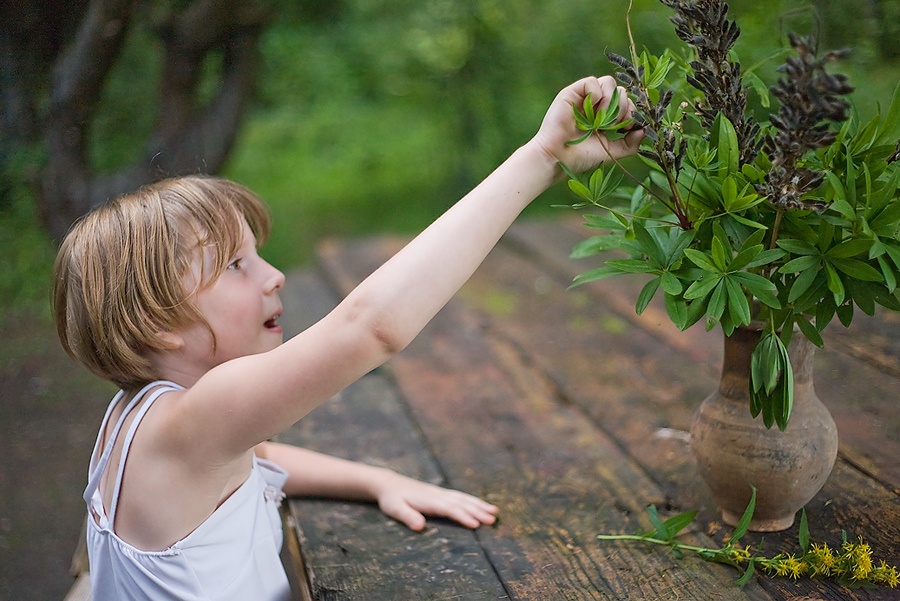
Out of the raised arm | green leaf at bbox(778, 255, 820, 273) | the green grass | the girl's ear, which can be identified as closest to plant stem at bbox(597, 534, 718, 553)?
green leaf at bbox(778, 255, 820, 273)

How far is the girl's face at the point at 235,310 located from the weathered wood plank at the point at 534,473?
590 millimetres

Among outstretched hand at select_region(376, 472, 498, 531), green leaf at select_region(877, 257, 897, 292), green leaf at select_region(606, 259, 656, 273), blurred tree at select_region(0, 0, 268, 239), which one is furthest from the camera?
blurred tree at select_region(0, 0, 268, 239)

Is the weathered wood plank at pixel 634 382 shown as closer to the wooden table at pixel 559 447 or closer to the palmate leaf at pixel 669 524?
the wooden table at pixel 559 447

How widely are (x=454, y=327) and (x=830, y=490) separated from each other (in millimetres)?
1414

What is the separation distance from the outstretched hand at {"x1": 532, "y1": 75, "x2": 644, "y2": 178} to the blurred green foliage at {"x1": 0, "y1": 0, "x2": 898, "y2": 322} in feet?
5.22

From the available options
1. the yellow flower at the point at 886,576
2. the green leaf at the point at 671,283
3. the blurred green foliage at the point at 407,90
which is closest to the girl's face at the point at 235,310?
the green leaf at the point at 671,283

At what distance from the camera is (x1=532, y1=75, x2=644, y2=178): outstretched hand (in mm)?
1144

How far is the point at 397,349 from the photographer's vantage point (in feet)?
3.51

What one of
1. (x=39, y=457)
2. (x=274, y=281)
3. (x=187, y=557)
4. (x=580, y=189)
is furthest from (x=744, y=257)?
(x=39, y=457)

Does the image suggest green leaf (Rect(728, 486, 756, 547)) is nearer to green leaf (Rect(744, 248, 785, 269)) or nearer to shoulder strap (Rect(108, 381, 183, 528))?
green leaf (Rect(744, 248, 785, 269))

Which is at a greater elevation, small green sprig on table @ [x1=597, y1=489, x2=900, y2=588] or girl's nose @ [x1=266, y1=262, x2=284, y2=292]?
girl's nose @ [x1=266, y1=262, x2=284, y2=292]

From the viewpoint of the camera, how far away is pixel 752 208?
113 cm

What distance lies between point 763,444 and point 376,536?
2.46ft

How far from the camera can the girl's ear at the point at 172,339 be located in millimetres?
1283
